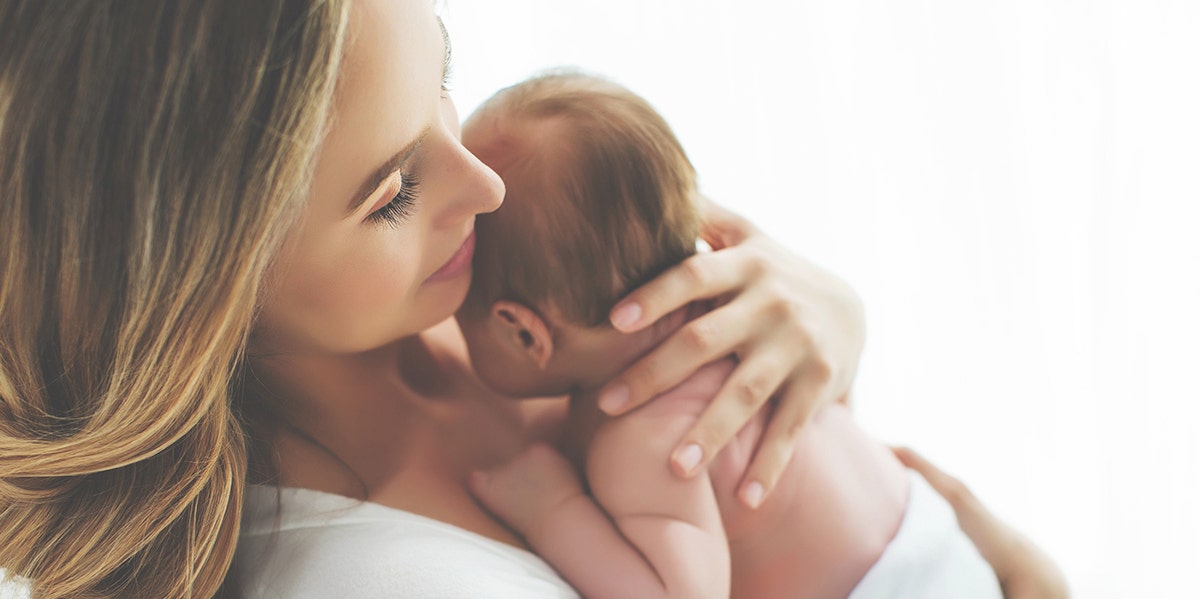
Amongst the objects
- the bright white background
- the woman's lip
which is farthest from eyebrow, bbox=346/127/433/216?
the bright white background

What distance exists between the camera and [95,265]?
814 mm

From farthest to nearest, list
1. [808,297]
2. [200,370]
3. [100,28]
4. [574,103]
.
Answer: [808,297]
[574,103]
[200,370]
[100,28]

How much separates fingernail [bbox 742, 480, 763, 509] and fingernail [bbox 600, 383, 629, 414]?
0.17 meters

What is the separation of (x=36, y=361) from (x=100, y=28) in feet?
1.09

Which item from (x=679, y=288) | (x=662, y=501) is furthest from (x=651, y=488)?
(x=679, y=288)

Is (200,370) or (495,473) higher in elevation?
(200,370)

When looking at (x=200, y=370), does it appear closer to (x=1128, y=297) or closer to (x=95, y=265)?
(x=95, y=265)

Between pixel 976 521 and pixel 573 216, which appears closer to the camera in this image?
pixel 573 216

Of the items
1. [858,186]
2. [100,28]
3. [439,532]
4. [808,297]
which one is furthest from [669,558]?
[858,186]

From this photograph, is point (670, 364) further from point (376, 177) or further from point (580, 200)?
point (376, 177)

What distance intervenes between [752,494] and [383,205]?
547 millimetres

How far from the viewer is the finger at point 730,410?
3.68ft

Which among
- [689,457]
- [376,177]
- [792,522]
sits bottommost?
[792,522]

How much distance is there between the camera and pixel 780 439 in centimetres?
119
